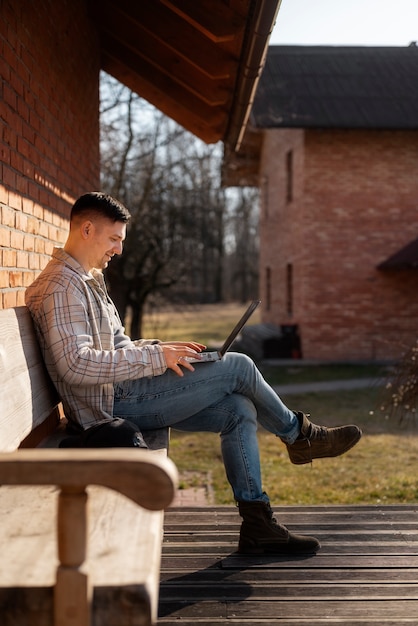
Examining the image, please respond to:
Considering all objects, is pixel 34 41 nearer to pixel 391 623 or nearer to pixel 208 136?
pixel 391 623

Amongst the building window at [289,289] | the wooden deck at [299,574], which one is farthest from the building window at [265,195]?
the wooden deck at [299,574]

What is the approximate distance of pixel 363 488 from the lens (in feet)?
23.7

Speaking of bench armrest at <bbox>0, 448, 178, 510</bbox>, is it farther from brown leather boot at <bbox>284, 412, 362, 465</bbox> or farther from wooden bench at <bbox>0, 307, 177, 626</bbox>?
→ brown leather boot at <bbox>284, 412, 362, 465</bbox>

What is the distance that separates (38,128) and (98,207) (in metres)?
1.11

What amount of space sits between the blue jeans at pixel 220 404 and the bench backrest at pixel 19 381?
1.36 ft

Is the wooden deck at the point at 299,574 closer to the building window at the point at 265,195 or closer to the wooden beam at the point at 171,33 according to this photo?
the wooden beam at the point at 171,33

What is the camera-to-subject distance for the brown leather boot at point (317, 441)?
4082 millimetres

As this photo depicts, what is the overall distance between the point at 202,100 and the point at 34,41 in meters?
3.41

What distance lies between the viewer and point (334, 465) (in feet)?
27.2

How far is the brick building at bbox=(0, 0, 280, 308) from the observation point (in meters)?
3.95

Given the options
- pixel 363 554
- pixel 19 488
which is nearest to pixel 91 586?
pixel 19 488

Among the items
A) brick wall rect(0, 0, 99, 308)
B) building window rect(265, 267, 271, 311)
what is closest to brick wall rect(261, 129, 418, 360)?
building window rect(265, 267, 271, 311)

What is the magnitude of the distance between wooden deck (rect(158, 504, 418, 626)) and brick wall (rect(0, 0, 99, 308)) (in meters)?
1.45

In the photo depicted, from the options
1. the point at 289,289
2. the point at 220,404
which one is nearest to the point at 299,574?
the point at 220,404
